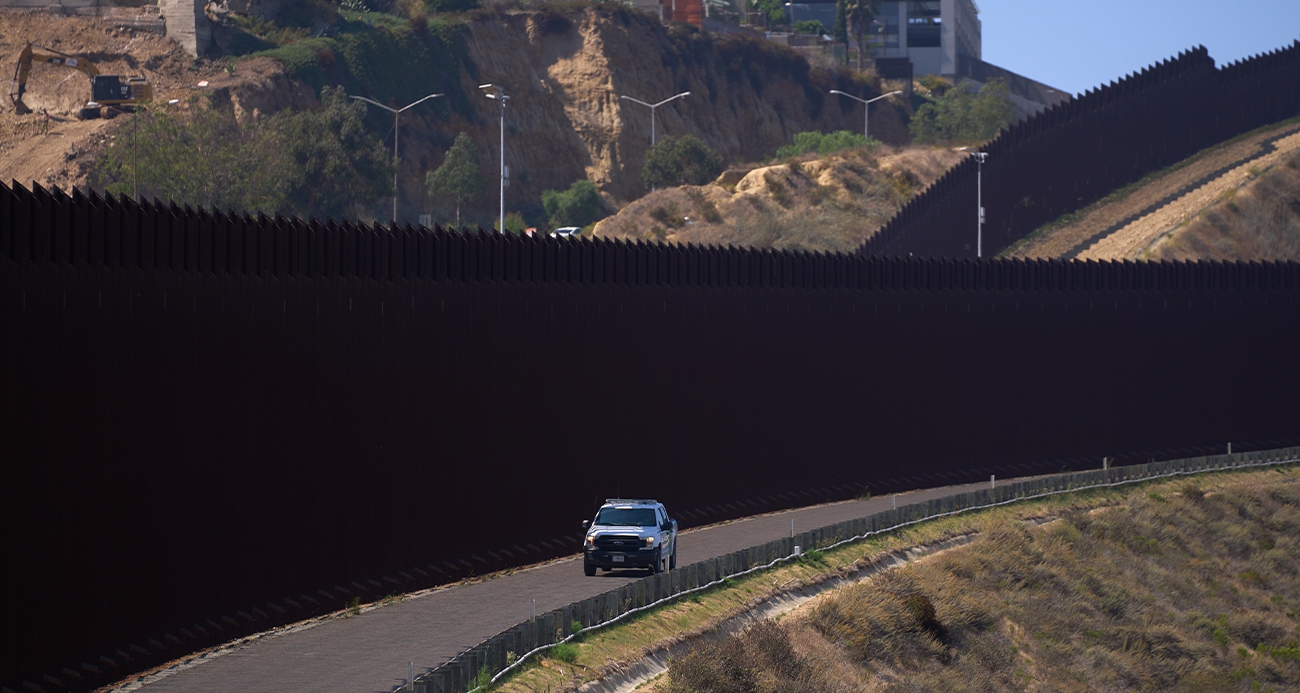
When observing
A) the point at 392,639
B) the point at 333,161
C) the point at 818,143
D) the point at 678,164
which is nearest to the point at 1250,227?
the point at 678,164

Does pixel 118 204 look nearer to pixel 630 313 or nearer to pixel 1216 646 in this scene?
pixel 630 313

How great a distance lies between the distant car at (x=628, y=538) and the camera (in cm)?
→ 2448

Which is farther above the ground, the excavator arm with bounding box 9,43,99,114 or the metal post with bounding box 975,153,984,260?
the excavator arm with bounding box 9,43,99,114

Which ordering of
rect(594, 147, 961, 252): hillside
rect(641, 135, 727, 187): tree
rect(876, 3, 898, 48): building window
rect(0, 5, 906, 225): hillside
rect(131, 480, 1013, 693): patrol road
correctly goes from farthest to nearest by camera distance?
1. rect(876, 3, 898, 48): building window
2. rect(641, 135, 727, 187): tree
3. rect(0, 5, 906, 225): hillside
4. rect(594, 147, 961, 252): hillside
5. rect(131, 480, 1013, 693): patrol road

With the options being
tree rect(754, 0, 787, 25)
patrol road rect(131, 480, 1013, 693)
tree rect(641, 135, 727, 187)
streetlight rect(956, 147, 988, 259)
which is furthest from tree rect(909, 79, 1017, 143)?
patrol road rect(131, 480, 1013, 693)

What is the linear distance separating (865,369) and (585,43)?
8422cm

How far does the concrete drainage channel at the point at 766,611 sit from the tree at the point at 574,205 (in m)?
72.3

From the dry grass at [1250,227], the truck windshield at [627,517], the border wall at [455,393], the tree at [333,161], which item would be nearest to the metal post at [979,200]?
the dry grass at [1250,227]

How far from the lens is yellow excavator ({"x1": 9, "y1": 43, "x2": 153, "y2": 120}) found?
83250mm

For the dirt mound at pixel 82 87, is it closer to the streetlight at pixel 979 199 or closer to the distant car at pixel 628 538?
the streetlight at pixel 979 199

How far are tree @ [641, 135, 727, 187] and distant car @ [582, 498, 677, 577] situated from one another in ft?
264

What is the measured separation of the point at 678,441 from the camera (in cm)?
3106

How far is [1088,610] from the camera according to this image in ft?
105

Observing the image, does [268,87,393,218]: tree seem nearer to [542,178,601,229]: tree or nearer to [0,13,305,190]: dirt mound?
[0,13,305,190]: dirt mound
